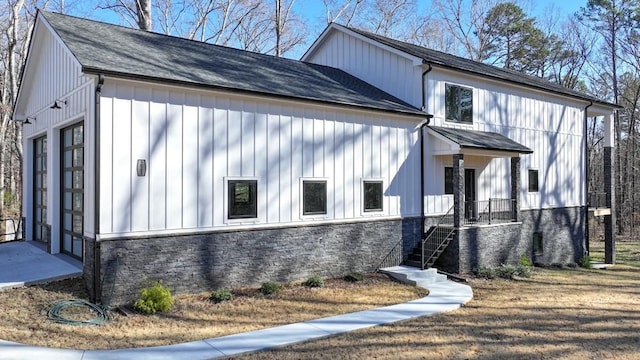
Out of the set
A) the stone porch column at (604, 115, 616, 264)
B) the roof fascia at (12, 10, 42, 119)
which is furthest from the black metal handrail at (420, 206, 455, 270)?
the roof fascia at (12, 10, 42, 119)

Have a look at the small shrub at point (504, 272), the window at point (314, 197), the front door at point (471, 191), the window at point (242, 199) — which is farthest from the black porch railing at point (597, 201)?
the window at point (242, 199)

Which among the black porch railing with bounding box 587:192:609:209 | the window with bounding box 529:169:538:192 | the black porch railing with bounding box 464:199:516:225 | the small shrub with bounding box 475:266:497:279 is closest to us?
the small shrub with bounding box 475:266:497:279

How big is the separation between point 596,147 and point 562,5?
473 inches

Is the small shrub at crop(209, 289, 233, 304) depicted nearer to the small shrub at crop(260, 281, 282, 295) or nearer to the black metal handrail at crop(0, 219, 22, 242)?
the small shrub at crop(260, 281, 282, 295)

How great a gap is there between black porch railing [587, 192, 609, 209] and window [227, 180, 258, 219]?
15.9 metres

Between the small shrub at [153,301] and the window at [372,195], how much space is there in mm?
5749

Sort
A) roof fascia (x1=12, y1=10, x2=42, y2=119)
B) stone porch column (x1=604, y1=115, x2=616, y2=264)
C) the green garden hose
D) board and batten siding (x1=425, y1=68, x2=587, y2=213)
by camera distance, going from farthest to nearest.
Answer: stone porch column (x1=604, y1=115, x2=616, y2=264) → board and batten siding (x1=425, y1=68, x2=587, y2=213) → roof fascia (x1=12, y1=10, x2=42, y2=119) → the green garden hose

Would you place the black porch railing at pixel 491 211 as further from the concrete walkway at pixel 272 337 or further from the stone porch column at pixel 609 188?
the stone porch column at pixel 609 188

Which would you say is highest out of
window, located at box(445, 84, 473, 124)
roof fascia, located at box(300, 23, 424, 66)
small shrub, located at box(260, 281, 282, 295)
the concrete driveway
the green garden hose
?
roof fascia, located at box(300, 23, 424, 66)

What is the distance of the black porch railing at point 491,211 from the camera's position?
14.5 m

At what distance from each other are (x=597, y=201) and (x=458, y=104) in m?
9.42

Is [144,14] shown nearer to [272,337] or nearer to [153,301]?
[153,301]

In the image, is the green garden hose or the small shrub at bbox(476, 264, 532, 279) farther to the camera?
the small shrub at bbox(476, 264, 532, 279)

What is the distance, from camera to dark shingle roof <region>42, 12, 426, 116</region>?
8.82 m
